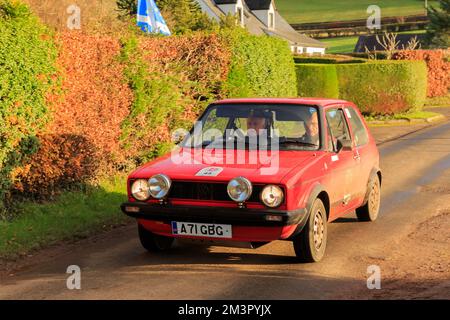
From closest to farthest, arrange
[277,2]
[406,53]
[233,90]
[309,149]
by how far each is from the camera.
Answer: [309,149] → [233,90] → [406,53] → [277,2]

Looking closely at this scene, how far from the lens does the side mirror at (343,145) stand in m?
9.24

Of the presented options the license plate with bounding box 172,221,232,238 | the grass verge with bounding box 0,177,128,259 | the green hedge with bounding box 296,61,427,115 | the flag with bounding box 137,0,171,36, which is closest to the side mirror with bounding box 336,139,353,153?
the license plate with bounding box 172,221,232,238

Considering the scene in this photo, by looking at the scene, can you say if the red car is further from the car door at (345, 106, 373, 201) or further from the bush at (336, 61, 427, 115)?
the bush at (336, 61, 427, 115)

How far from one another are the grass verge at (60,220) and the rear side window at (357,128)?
142 inches

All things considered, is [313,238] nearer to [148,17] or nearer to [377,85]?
[148,17]

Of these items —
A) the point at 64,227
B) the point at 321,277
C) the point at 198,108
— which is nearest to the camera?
the point at 321,277

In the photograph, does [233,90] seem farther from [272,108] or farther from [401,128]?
[401,128]

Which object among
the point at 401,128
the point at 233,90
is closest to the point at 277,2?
the point at 401,128

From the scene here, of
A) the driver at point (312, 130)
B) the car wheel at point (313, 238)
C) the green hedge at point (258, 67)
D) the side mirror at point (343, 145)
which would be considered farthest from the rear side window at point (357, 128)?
the green hedge at point (258, 67)

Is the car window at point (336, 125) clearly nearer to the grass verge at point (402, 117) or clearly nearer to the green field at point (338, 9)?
the grass verge at point (402, 117)

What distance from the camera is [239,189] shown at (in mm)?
7926

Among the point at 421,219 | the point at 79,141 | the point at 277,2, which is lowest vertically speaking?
the point at 421,219

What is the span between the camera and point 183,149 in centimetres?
931

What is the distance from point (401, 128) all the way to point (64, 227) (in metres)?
19.2
